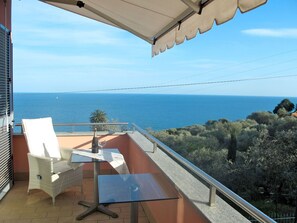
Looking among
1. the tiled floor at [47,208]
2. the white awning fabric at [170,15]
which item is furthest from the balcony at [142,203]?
the white awning fabric at [170,15]

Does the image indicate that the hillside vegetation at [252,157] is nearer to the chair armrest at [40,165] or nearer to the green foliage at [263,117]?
the green foliage at [263,117]

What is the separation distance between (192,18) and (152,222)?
7.57 ft

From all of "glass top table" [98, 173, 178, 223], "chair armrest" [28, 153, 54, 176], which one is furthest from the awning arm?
"chair armrest" [28, 153, 54, 176]

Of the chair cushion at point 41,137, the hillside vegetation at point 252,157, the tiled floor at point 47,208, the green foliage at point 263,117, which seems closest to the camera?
the tiled floor at point 47,208

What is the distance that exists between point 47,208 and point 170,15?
3.04 m

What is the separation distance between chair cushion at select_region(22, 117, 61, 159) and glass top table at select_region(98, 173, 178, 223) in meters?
2.33

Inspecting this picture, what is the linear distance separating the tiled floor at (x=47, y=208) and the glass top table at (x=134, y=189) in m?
1.08

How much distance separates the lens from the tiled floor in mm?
3688

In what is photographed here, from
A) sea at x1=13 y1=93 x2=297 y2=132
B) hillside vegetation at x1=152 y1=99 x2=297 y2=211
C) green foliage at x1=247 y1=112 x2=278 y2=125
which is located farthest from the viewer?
sea at x1=13 y1=93 x2=297 y2=132

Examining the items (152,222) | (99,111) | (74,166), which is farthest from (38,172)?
(99,111)

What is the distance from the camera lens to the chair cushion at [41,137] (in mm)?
4629

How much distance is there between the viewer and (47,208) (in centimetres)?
404

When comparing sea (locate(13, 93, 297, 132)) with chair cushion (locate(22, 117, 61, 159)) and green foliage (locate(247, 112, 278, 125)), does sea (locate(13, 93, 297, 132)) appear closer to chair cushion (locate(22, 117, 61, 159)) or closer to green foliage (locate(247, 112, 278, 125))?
green foliage (locate(247, 112, 278, 125))

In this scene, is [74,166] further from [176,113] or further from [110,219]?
[176,113]
